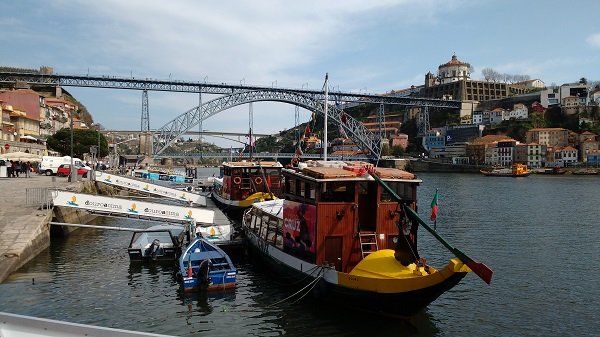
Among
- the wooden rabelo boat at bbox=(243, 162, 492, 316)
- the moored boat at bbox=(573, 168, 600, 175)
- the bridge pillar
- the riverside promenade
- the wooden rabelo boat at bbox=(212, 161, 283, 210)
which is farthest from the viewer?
the moored boat at bbox=(573, 168, 600, 175)

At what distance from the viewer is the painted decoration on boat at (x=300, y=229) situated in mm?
13031

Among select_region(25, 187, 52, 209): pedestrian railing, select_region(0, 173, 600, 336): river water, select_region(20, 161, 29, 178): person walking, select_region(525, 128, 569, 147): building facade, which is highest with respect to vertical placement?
select_region(525, 128, 569, 147): building facade

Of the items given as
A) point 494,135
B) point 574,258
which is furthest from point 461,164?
point 574,258

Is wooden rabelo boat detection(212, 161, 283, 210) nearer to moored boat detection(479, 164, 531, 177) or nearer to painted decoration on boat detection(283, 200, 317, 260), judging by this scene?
painted decoration on boat detection(283, 200, 317, 260)

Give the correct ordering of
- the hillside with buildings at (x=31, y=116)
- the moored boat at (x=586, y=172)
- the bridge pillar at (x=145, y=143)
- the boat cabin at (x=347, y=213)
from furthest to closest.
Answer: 1. the moored boat at (x=586, y=172)
2. the bridge pillar at (x=145, y=143)
3. the hillside with buildings at (x=31, y=116)
4. the boat cabin at (x=347, y=213)

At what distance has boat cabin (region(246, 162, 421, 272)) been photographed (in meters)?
12.7

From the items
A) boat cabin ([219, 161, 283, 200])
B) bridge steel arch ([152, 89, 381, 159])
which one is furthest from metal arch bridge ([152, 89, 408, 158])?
boat cabin ([219, 161, 283, 200])

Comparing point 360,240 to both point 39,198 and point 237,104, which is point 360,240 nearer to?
point 39,198

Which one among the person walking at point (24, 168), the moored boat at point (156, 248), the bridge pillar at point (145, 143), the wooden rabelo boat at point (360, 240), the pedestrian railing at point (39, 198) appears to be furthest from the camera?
the bridge pillar at point (145, 143)

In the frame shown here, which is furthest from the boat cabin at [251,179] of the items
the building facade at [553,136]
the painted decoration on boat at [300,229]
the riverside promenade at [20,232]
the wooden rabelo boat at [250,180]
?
the building facade at [553,136]

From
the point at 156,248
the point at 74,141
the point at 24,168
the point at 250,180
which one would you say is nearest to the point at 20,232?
the point at 156,248

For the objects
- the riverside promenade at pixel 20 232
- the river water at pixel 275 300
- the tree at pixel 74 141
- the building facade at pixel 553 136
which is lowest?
the river water at pixel 275 300

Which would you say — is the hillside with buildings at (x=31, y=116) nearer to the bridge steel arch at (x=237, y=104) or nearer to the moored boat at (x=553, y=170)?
the bridge steel arch at (x=237, y=104)

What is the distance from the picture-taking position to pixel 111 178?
3331 centimetres
